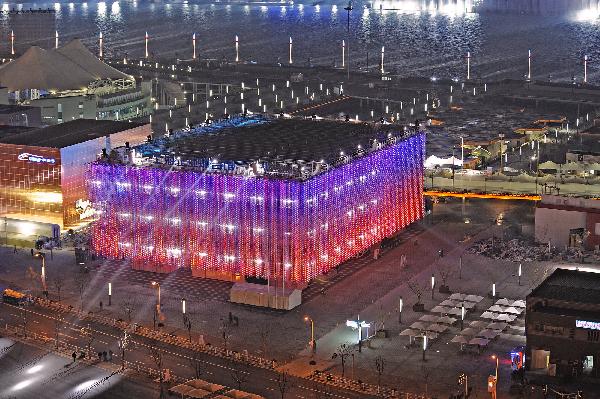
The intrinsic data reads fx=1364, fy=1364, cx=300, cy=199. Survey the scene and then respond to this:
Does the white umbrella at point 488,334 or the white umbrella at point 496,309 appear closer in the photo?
the white umbrella at point 488,334

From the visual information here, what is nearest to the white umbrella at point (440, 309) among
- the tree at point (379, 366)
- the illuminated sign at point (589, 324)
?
the tree at point (379, 366)

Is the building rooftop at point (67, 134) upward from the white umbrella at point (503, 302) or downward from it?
upward

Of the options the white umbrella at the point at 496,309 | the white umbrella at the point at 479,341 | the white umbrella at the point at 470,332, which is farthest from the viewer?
the white umbrella at the point at 496,309

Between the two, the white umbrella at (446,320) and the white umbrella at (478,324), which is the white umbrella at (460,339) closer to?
the white umbrella at (478,324)

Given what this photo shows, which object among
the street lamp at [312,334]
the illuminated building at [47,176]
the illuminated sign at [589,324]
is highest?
the illuminated building at [47,176]

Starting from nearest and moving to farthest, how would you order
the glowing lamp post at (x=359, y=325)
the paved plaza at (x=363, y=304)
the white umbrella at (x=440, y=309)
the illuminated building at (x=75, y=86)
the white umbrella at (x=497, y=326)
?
the paved plaza at (x=363, y=304), the glowing lamp post at (x=359, y=325), the white umbrella at (x=497, y=326), the white umbrella at (x=440, y=309), the illuminated building at (x=75, y=86)

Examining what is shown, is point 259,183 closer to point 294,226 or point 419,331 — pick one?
point 294,226

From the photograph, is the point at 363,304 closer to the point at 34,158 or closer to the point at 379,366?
the point at 379,366
